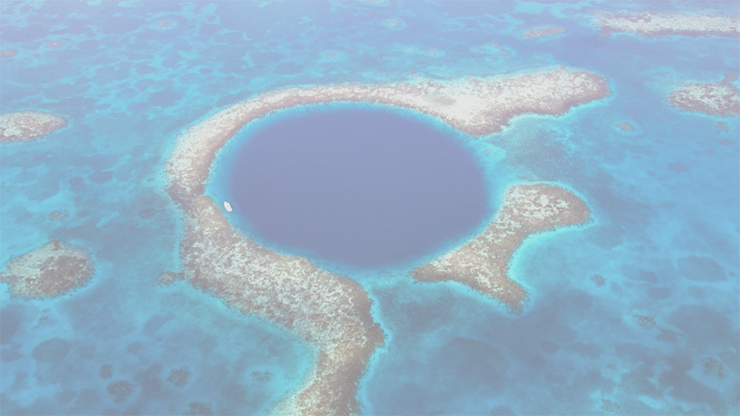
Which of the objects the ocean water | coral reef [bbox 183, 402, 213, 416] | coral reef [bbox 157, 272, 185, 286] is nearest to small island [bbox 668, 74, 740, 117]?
the ocean water

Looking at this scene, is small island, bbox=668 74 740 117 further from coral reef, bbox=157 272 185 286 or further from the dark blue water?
Result: coral reef, bbox=157 272 185 286

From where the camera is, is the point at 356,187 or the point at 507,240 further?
the point at 356,187

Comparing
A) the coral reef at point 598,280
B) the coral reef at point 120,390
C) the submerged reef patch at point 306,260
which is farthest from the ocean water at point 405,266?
the submerged reef patch at point 306,260

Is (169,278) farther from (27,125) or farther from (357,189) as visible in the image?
(27,125)

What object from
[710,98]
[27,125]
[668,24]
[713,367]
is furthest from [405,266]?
[668,24]

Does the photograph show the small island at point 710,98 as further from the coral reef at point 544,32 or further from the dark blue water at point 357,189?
the dark blue water at point 357,189
